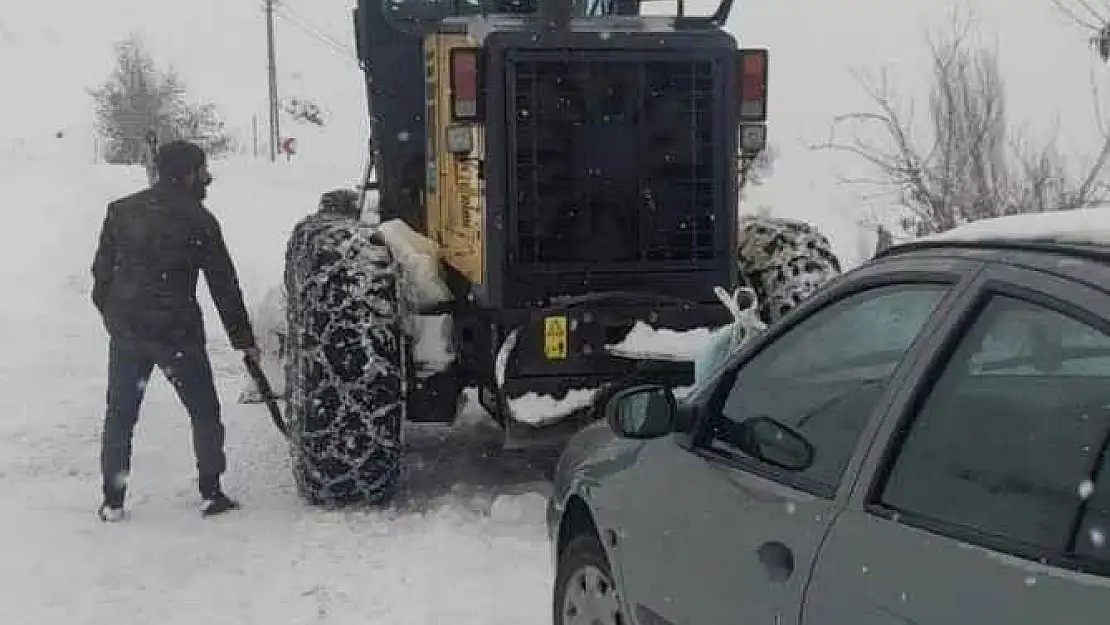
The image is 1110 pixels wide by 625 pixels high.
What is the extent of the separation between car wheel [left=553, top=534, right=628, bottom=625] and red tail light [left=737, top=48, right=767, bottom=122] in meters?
2.90

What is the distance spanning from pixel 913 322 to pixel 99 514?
4.79 meters

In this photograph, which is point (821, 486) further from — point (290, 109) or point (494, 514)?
point (290, 109)

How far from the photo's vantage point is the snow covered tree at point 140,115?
4384 centimetres

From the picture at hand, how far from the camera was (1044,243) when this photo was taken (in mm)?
2543

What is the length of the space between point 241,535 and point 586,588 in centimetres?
262

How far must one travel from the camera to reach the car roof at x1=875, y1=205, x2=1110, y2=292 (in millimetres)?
2393

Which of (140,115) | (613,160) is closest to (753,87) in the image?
(613,160)

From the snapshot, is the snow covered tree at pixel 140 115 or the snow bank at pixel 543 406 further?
the snow covered tree at pixel 140 115

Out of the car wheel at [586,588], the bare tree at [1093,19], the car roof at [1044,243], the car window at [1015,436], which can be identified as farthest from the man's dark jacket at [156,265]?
the bare tree at [1093,19]

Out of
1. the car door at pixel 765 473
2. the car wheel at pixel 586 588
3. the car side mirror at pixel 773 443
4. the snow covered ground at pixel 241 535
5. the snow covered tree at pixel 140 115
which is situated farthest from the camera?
the snow covered tree at pixel 140 115

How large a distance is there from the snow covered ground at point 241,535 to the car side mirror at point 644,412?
1.74 metres

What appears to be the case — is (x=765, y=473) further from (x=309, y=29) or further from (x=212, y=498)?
(x=309, y=29)

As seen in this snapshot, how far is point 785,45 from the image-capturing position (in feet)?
193

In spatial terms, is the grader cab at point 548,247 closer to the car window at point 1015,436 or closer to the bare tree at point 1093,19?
the car window at point 1015,436
